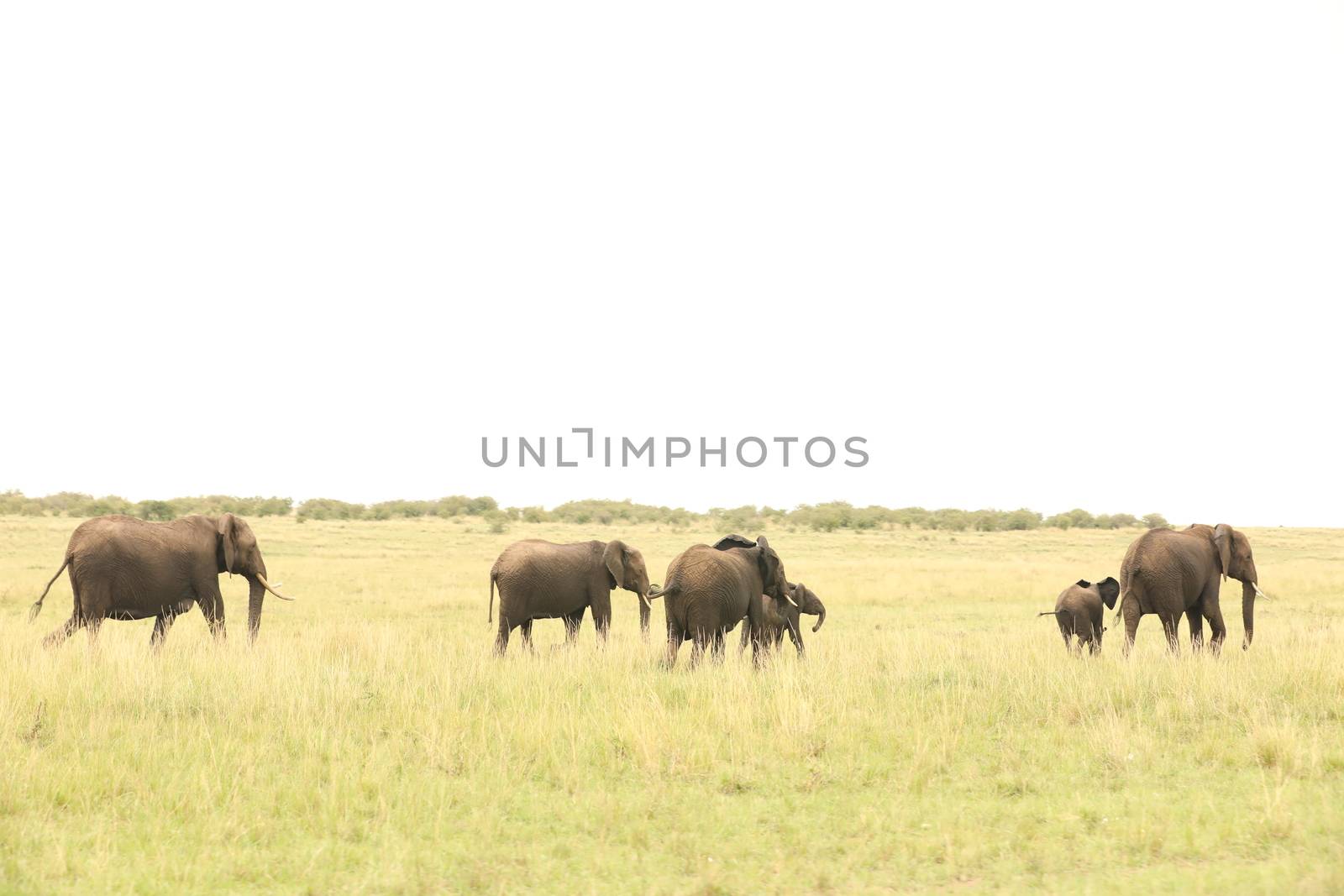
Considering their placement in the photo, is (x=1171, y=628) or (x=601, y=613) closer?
(x=1171, y=628)

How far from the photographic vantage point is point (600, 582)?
16109 millimetres

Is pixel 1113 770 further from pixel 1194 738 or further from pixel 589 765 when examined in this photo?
pixel 589 765

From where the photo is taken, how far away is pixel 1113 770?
9211mm

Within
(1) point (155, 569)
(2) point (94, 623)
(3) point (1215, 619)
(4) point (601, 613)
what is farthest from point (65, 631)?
(3) point (1215, 619)

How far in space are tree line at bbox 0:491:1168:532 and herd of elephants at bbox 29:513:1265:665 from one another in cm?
4854

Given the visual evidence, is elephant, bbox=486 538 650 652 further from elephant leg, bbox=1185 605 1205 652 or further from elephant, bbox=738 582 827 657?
elephant leg, bbox=1185 605 1205 652

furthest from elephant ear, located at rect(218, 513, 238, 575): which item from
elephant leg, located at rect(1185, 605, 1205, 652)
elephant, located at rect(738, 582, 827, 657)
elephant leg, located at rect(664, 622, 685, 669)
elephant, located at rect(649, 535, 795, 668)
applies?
elephant leg, located at rect(1185, 605, 1205, 652)

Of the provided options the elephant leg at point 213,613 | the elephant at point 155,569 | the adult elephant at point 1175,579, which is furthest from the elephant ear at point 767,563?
the elephant leg at point 213,613

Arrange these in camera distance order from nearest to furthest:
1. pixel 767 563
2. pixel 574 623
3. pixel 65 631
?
pixel 767 563, pixel 65 631, pixel 574 623

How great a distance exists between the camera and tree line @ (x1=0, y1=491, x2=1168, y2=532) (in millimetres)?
69188

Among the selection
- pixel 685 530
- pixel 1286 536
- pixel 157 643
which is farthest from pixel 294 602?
pixel 1286 536

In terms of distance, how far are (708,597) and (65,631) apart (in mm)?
8363

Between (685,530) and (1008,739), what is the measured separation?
5568cm

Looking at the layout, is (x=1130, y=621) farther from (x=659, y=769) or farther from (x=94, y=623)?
(x=94, y=623)
